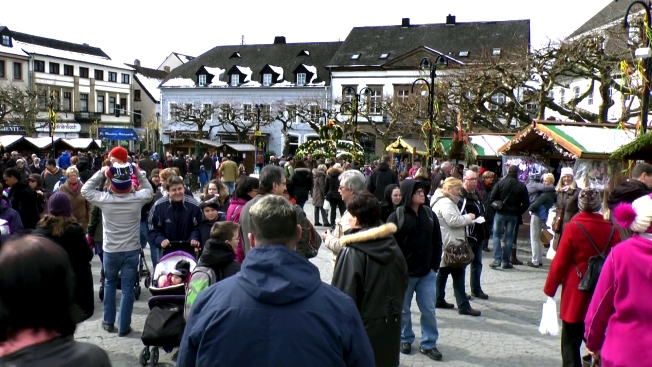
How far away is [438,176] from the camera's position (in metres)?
13.9

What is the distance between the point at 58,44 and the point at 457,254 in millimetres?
70506

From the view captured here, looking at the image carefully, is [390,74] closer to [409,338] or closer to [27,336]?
[409,338]

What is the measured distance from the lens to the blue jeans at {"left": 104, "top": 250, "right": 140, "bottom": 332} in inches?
252

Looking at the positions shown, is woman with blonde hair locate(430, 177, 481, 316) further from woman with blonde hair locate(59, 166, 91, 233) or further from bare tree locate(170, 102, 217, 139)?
bare tree locate(170, 102, 217, 139)

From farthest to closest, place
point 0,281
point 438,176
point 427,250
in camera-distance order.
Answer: point 438,176
point 427,250
point 0,281

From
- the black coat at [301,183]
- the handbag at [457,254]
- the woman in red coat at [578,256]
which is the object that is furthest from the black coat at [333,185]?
the woman in red coat at [578,256]

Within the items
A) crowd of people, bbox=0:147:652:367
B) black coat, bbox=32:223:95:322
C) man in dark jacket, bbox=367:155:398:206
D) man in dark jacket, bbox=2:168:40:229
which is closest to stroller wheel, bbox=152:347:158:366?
crowd of people, bbox=0:147:652:367

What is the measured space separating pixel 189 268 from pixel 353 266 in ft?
6.97

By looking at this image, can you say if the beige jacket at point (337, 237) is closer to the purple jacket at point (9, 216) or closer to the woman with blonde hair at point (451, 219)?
the woman with blonde hair at point (451, 219)

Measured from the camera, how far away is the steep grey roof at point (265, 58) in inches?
2231

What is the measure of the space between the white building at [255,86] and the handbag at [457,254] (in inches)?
1713

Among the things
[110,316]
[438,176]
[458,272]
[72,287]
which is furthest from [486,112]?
A: [72,287]

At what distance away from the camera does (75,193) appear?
29.4 feet

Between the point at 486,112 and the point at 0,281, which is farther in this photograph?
the point at 486,112
